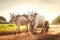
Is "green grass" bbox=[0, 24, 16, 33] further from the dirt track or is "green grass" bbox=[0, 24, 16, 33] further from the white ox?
the white ox

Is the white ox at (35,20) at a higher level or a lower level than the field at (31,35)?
higher

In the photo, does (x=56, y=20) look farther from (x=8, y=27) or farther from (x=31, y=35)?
(x=8, y=27)

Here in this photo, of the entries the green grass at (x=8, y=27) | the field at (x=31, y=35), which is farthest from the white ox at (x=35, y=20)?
the green grass at (x=8, y=27)

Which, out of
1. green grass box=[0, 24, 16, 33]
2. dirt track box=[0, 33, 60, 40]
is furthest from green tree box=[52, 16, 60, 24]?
green grass box=[0, 24, 16, 33]

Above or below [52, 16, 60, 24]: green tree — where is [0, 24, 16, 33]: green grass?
below

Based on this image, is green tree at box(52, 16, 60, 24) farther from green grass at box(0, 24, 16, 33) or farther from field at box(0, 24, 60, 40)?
green grass at box(0, 24, 16, 33)

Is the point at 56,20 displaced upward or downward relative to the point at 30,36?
upward

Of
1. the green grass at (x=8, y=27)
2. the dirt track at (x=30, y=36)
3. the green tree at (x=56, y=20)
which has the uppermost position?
the green tree at (x=56, y=20)

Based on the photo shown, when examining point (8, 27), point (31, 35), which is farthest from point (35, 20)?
point (8, 27)

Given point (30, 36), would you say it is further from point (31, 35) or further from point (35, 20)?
point (35, 20)

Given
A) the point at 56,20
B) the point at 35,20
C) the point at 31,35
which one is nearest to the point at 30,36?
the point at 31,35

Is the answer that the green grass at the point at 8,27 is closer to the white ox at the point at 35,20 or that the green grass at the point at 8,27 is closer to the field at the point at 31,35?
the field at the point at 31,35

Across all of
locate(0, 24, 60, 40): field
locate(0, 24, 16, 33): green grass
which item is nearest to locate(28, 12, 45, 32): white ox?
locate(0, 24, 60, 40): field

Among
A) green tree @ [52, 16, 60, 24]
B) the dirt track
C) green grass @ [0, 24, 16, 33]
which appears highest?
green tree @ [52, 16, 60, 24]
